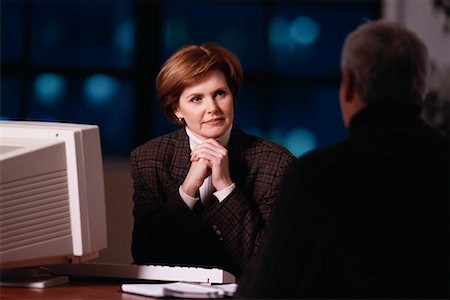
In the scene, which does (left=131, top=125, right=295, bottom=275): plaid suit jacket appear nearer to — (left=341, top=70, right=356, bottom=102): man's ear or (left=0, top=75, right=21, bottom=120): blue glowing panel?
(left=341, top=70, right=356, bottom=102): man's ear

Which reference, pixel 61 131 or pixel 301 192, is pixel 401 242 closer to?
pixel 301 192

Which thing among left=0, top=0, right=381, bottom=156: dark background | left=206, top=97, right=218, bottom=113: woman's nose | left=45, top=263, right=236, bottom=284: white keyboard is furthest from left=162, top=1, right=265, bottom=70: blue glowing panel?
left=45, top=263, right=236, bottom=284: white keyboard

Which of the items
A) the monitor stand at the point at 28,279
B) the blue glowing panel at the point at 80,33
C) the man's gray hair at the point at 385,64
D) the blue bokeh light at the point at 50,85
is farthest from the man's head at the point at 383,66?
the blue bokeh light at the point at 50,85

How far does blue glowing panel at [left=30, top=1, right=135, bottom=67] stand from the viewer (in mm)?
6266

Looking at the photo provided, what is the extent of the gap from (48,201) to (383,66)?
0.93 meters

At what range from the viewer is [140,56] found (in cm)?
619

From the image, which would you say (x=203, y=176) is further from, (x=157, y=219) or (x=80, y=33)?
(x=80, y=33)

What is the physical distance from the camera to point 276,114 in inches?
248

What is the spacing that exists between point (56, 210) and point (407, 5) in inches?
165

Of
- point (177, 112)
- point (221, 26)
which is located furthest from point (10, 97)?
point (177, 112)

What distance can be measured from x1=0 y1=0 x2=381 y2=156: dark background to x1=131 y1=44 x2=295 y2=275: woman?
3287 mm

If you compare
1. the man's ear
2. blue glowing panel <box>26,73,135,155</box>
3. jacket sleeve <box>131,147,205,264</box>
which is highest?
blue glowing panel <box>26,73,135,155</box>

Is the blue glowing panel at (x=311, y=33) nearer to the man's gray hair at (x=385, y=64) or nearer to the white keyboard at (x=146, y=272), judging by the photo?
the white keyboard at (x=146, y=272)

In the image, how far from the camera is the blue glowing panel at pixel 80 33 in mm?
6266
